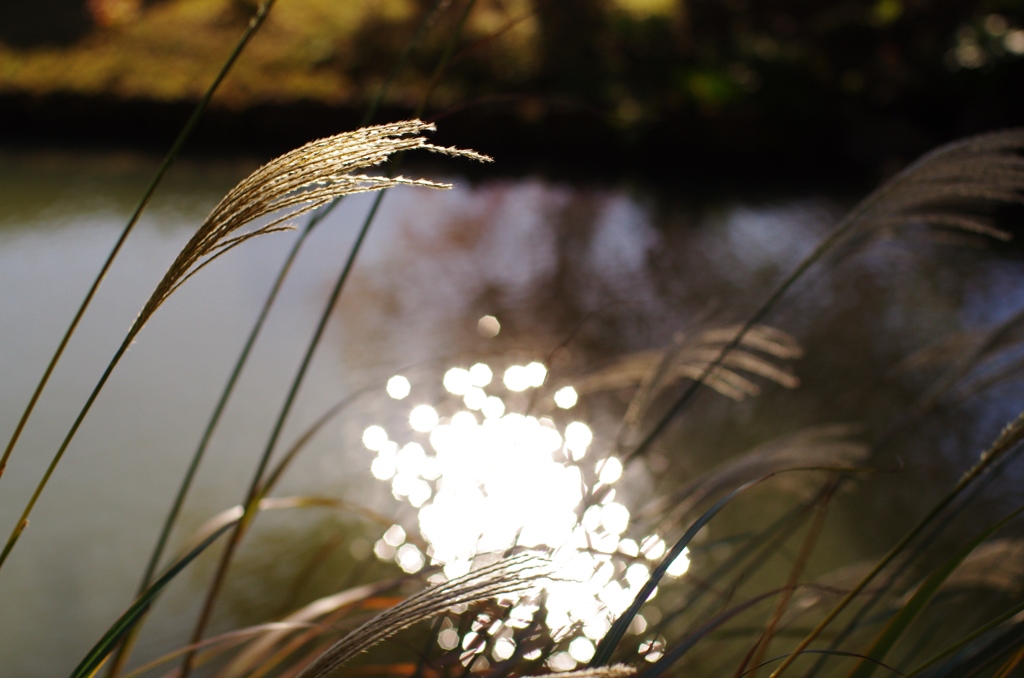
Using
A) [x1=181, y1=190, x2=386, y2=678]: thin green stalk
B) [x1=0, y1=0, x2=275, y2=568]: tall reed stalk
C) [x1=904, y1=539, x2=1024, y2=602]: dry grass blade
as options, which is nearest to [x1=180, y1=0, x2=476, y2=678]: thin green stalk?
[x1=181, y1=190, x2=386, y2=678]: thin green stalk

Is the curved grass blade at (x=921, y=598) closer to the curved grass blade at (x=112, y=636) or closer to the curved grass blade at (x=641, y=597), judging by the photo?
the curved grass blade at (x=641, y=597)

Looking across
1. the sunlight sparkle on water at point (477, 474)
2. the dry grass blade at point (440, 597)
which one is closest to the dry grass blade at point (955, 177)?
the dry grass blade at point (440, 597)

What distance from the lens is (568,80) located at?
4.95 m

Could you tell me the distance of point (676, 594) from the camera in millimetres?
1526

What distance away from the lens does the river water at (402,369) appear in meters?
1.46

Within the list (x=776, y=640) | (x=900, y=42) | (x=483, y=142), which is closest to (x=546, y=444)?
(x=776, y=640)

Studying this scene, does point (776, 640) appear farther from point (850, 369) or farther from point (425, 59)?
point (425, 59)

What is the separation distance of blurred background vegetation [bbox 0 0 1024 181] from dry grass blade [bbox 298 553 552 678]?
344cm

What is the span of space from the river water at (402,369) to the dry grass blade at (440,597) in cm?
31

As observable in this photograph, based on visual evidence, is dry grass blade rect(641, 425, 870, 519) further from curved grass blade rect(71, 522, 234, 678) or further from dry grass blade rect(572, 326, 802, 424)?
curved grass blade rect(71, 522, 234, 678)

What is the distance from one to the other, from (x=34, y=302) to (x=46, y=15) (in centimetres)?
427

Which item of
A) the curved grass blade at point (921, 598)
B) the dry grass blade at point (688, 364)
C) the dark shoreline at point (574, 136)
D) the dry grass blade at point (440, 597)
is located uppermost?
the dark shoreline at point (574, 136)

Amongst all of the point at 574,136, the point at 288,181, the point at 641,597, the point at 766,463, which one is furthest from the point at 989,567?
the point at 574,136

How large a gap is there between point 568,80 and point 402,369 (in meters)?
4.51
